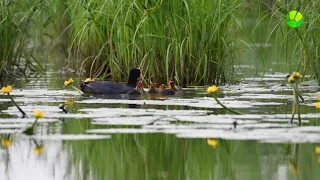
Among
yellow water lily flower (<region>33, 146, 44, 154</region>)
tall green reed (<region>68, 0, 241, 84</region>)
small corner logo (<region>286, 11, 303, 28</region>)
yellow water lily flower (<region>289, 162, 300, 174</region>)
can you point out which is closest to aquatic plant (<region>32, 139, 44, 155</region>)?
yellow water lily flower (<region>33, 146, 44, 154</region>)

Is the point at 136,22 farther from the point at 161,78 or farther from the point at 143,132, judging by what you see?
the point at 143,132

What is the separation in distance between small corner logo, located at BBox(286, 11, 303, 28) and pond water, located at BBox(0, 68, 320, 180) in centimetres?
121

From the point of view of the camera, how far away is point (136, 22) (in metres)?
11.2

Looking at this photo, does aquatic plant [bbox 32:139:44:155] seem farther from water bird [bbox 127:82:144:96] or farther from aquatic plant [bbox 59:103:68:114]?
water bird [bbox 127:82:144:96]

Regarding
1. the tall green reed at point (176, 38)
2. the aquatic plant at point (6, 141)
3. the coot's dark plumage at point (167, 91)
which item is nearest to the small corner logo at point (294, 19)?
the tall green reed at point (176, 38)

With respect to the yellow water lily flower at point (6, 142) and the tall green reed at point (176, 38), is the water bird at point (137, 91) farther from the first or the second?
the yellow water lily flower at point (6, 142)

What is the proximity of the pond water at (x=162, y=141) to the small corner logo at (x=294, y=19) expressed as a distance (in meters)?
1.21

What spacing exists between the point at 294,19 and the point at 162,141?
395cm

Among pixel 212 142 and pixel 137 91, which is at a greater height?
pixel 137 91

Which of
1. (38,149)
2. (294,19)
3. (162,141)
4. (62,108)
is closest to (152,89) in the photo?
(294,19)

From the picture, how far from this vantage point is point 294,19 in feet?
33.1

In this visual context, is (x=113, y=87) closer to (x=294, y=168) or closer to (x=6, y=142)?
(x=6, y=142)

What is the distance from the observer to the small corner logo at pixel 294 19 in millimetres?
10062

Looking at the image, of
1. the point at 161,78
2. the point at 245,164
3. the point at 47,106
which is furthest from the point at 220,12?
the point at 245,164
